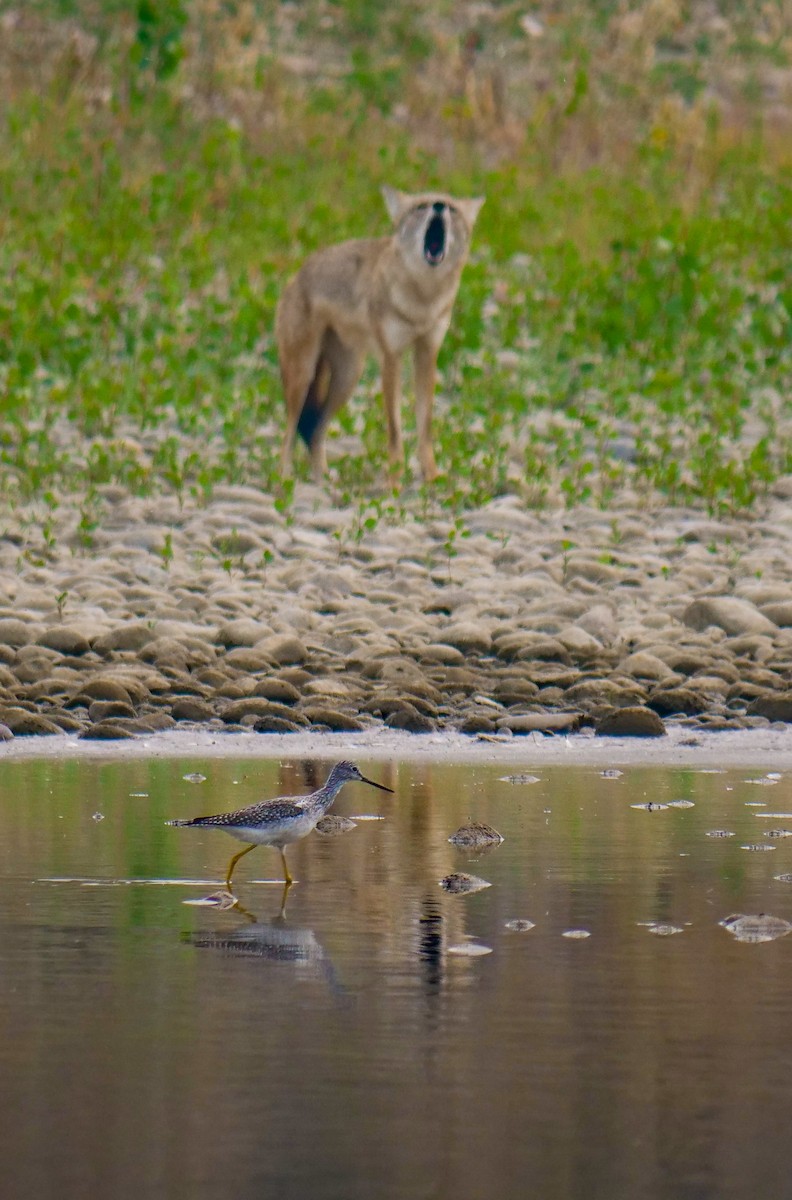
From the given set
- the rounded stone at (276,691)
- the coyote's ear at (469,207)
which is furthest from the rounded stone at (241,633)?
the coyote's ear at (469,207)

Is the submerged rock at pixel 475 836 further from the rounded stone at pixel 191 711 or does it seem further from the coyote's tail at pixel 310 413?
the coyote's tail at pixel 310 413

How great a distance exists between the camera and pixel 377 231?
16859mm

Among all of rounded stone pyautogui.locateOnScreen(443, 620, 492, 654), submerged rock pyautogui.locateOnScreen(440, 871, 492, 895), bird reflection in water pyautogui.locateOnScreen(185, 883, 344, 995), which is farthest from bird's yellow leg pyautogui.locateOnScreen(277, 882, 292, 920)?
rounded stone pyautogui.locateOnScreen(443, 620, 492, 654)

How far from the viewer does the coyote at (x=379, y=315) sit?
1287 centimetres

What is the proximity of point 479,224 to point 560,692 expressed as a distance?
8.45 meters

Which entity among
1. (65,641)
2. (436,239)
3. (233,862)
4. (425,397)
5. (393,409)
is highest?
(436,239)

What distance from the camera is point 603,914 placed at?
5.54 meters

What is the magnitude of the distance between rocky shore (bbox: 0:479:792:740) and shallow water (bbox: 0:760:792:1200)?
1705mm

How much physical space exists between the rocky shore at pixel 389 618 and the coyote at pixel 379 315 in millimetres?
684

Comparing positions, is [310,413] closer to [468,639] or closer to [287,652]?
[468,639]

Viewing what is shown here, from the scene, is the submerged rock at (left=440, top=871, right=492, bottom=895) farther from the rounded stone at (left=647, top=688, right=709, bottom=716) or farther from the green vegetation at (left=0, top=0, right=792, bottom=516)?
the green vegetation at (left=0, top=0, right=792, bottom=516)

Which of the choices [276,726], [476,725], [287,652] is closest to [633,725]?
[476,725]

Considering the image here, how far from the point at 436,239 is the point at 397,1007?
892cm

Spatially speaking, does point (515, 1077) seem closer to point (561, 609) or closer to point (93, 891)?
point (93, 891)
